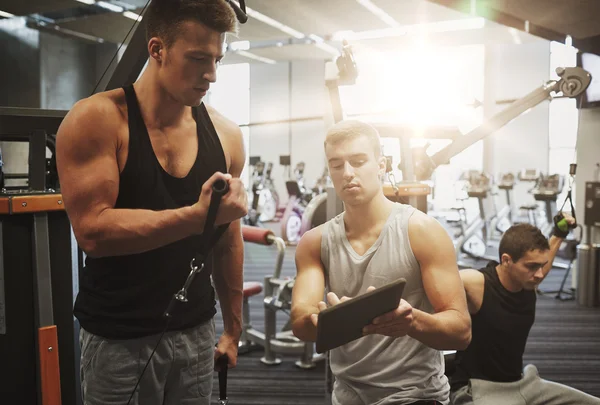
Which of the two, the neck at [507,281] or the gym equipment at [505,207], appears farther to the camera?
the gym equipment at [505,207]

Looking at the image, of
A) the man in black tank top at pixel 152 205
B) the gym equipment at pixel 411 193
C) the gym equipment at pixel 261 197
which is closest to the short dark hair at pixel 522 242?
the gym equipment at pixel 411 193

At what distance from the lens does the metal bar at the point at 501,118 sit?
9.75 ft

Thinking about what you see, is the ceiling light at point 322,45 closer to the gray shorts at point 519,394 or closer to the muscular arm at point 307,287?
the gray shorts at point 519,394

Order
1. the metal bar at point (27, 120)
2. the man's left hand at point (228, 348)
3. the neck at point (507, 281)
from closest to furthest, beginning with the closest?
the man's left hand at point (228, 348) → the metal bar at point (27, 120) → the neck at point (507, 281)

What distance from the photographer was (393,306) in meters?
1.11

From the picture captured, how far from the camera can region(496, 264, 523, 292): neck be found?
2.28 m

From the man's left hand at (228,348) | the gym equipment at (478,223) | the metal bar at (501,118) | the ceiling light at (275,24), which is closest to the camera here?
the man's left hand at (228,348)

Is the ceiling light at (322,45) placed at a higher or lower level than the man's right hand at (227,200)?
higher

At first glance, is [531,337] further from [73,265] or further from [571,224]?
[73,265]

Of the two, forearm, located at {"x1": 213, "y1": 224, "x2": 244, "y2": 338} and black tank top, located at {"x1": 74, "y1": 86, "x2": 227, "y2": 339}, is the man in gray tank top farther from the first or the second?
black tank top, located at {"x1": 74, "y1": 86, "x2": 227, "y2": 339}

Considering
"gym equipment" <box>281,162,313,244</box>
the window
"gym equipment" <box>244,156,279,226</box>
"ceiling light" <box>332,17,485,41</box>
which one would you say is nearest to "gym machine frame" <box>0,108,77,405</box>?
"gym equipment" <box>281,162,313,244</box>

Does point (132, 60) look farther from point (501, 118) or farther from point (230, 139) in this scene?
point (501, 118)

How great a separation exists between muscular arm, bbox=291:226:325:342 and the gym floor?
181cm

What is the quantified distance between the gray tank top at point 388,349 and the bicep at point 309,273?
6 cm
